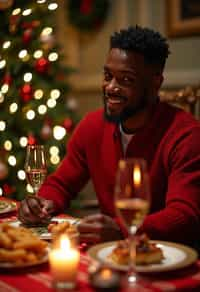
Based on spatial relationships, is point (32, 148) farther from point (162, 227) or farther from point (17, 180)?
point (17, 180)

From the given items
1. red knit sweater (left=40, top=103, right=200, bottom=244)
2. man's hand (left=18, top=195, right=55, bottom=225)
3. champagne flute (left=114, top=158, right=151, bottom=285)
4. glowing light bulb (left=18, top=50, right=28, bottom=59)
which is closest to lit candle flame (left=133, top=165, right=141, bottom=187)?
champagne flute (left=114, top=158, right=151, bottom=285)

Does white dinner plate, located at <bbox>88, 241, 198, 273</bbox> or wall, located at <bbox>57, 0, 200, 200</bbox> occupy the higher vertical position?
wall, located at <bbox>57, 0, 200, 200</bbox>

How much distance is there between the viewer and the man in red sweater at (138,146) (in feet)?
6.26

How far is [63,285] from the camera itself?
1254mm

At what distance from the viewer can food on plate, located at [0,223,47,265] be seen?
143cm

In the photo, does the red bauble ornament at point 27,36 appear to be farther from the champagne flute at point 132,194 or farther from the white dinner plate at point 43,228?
the champagne flute at point 132,194

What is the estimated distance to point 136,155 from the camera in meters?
2.21

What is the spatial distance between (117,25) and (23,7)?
740 mm

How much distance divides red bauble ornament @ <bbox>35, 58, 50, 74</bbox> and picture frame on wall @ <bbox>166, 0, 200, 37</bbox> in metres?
0.86

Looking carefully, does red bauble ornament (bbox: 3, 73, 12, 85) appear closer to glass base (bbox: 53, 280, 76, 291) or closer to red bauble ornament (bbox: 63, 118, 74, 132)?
red bauble ornament (bbox: 63, 118, 74, 132)

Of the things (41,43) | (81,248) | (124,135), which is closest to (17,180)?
(41,43)

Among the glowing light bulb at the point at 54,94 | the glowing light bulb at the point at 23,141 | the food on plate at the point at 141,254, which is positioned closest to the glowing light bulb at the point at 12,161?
the glowing light bulb at the point at 23,141

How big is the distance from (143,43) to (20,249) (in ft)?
3.31

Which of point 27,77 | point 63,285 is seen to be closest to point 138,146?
point 63,285
